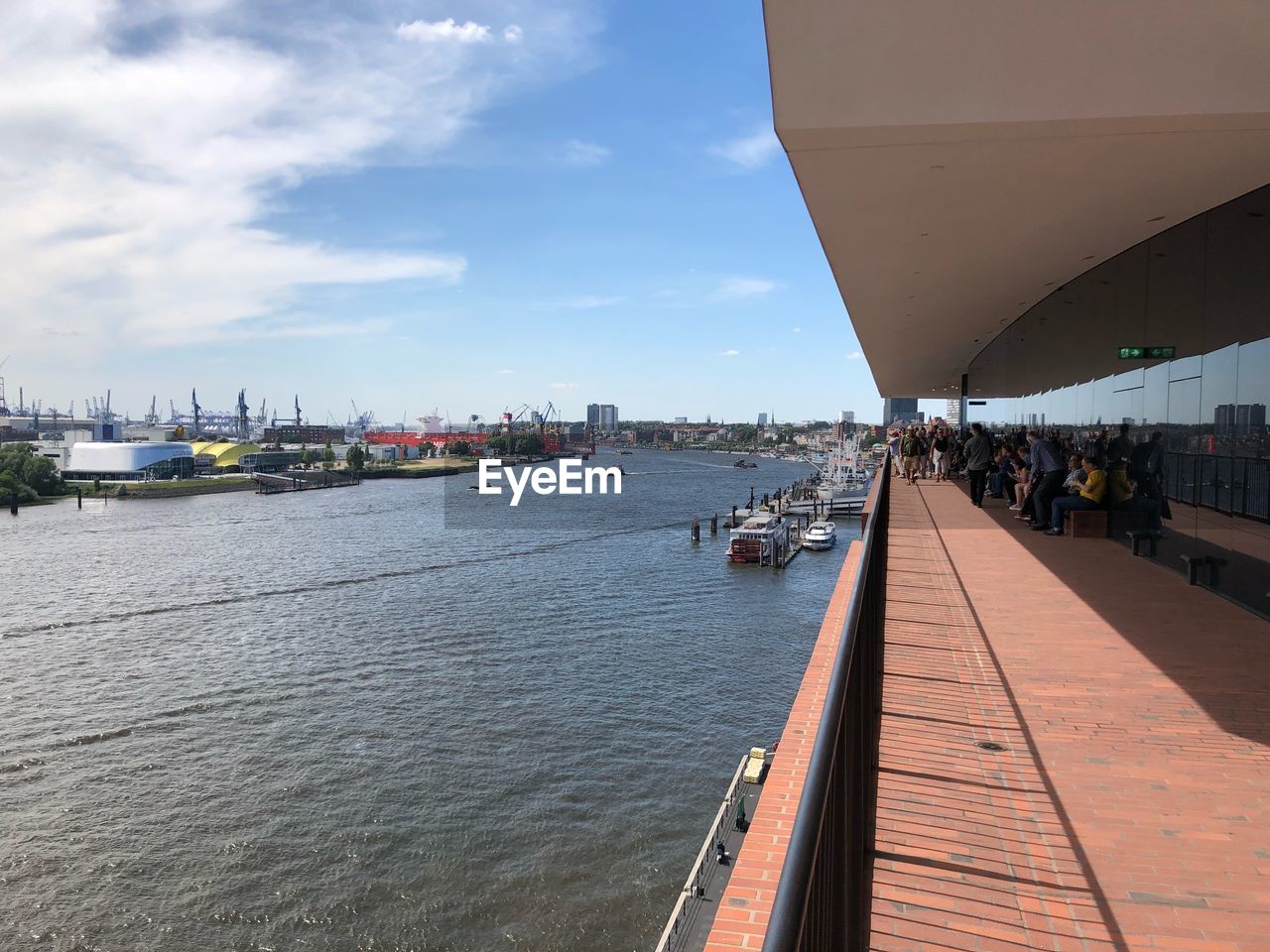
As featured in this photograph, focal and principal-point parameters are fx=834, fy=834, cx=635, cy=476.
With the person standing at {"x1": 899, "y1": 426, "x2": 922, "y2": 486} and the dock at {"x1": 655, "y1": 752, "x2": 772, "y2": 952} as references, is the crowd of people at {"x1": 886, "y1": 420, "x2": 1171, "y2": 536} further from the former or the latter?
the dock at {"x1": 655, "y1": 752, "x2": 772, "y2": 952}

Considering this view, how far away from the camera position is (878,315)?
11.6m

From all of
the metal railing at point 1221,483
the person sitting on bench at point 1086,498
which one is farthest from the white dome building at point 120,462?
the metal railing at point 1221,483

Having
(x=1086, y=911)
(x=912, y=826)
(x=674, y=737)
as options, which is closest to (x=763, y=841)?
(x=912, y=826)

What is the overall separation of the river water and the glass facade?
1208cm

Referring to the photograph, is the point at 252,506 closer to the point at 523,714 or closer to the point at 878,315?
the point at 523,714

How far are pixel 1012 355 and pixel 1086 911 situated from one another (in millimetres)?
13674

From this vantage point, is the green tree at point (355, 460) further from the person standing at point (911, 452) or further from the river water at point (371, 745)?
the person standing at point (911, 452)

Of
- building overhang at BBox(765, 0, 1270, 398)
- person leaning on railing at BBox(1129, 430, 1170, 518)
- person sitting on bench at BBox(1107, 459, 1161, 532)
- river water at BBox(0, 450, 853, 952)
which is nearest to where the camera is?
building overhang at BBox(765, 0, 1270, 398)

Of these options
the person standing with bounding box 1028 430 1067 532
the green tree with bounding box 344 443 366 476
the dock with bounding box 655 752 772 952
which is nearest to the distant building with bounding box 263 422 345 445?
the green tree with bounding box 344 443 366 476

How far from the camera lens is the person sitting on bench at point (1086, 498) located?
9117 mm

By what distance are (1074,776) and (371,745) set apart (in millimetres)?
22039

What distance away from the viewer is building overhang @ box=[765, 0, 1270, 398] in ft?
12.1

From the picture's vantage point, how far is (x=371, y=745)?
74.2 ft

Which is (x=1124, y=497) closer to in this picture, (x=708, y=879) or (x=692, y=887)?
(x=692, y=887)
